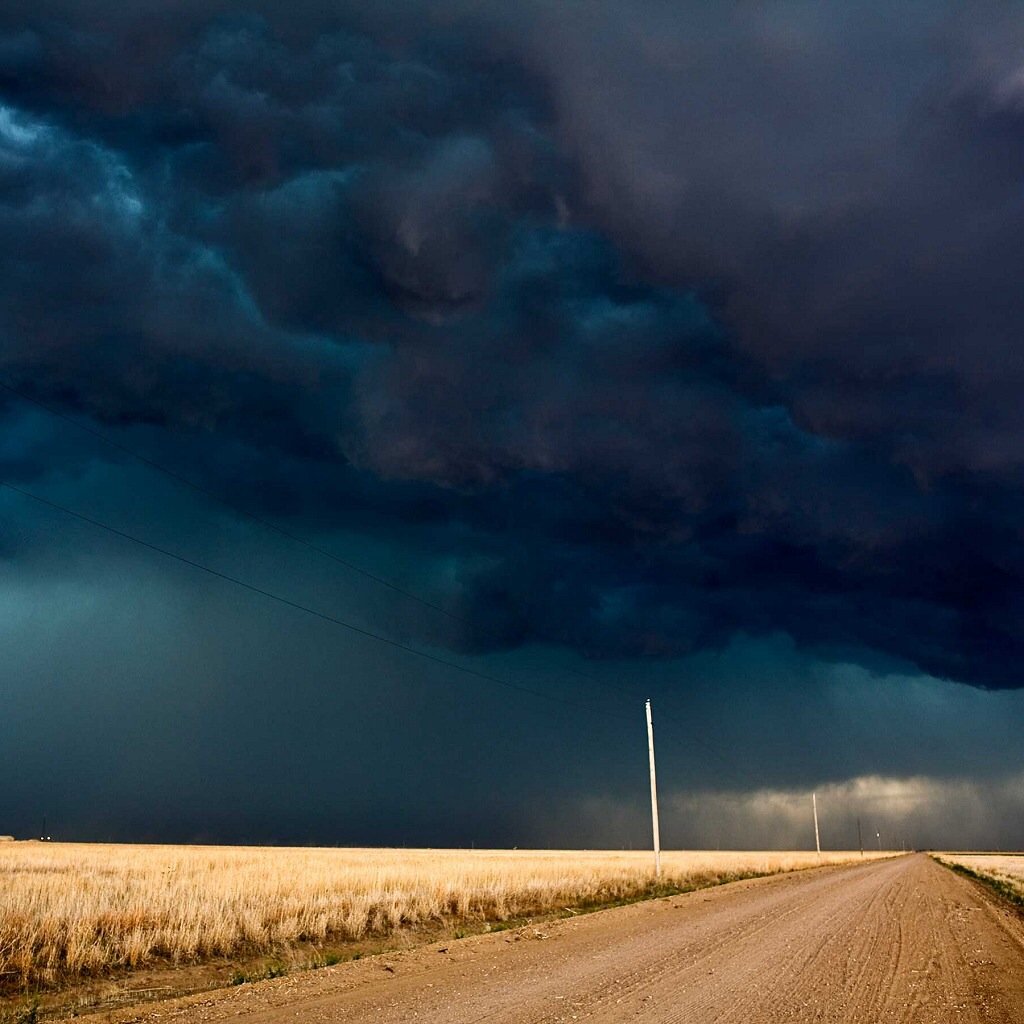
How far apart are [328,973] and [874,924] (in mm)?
14041

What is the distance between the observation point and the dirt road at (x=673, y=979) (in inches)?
417

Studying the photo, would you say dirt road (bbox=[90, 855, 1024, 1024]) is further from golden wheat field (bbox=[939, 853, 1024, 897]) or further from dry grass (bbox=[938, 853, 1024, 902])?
golden wheat field (bbox=[939, 853, 1024, 897])

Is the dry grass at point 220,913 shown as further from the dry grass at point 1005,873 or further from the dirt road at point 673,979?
the dry grass at point 1005,873

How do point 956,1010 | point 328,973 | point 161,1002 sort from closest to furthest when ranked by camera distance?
point 956,1010, point 161,1002, point 328,973

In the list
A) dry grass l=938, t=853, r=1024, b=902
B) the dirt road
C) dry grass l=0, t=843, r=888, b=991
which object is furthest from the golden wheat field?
dry grass l=0, t=843, r=888, b=991

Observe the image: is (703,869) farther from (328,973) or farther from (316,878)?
(328,973)

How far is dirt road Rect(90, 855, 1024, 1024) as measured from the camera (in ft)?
34.8

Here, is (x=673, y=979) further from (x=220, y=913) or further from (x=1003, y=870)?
(x=1003, y=870)

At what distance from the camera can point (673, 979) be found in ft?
41.8

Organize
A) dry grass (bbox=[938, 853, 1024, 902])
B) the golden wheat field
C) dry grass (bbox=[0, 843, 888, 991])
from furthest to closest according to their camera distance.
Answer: the golden wheat field
dry grass (bbox=[938, 853, 1024, 902])
dry grass (bbox=[0, 843, 888, 991])

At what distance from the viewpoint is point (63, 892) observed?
73.5 feet

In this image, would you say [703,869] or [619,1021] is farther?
[703,869]

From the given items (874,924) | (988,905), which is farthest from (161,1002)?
(988,905)

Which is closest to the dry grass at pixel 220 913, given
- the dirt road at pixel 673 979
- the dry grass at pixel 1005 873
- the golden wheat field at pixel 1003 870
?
the dirt road at pixel 673 979
